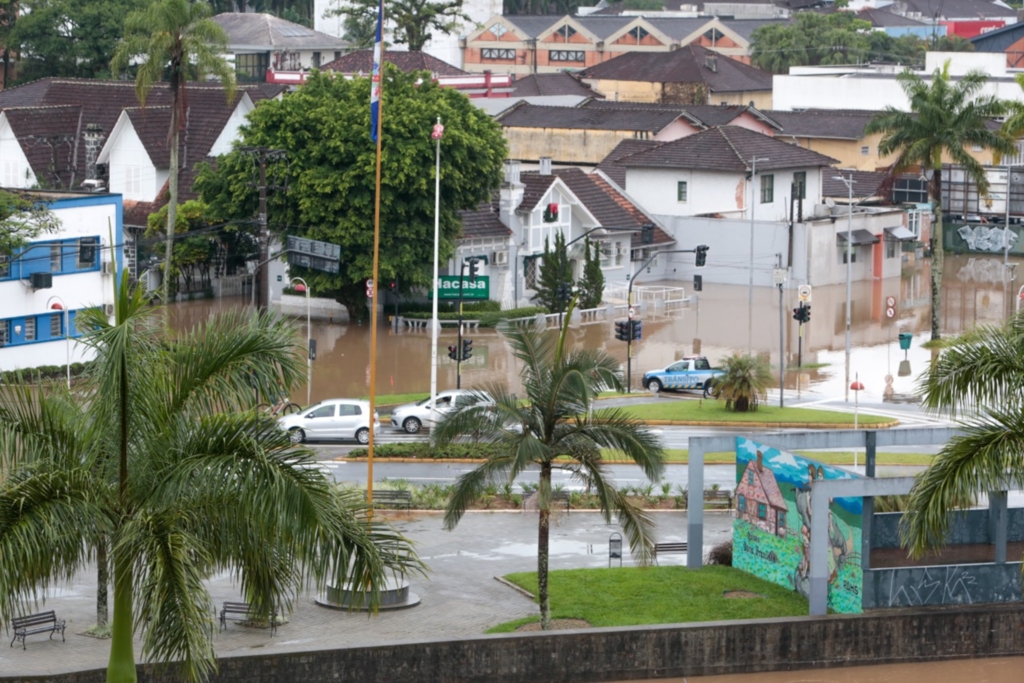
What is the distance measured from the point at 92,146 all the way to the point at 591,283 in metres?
23.8

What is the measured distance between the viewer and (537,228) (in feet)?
234

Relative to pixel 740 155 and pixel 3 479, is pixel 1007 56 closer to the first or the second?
pixel 740 155

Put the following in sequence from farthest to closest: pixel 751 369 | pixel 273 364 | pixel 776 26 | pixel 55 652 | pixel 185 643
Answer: pixel 776 26 < pixel 751 369 < pixel 55 652 < pixel 273 364 < pixel 185 643

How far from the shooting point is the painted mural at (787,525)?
2492 centimetres

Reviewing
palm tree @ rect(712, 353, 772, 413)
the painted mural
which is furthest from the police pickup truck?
the painted mural

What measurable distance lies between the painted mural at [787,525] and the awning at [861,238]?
167 ft

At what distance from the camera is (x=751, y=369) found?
47438 millimetres

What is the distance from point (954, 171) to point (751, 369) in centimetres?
4667

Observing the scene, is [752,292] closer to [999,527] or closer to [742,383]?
[742,383]

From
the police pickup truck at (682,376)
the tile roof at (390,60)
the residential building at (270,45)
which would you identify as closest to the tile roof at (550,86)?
the tile roof at (390,60)

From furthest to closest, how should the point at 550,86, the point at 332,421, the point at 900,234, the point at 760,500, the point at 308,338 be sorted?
the point at 550,86 → the point at 900,234 → the point at 308,338 → the point at 332,421 → the point at 760,500

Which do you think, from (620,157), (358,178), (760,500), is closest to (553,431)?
(760,500)

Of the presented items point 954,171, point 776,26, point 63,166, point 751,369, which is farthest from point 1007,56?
point 751,369

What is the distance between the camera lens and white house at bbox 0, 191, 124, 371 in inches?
1976
